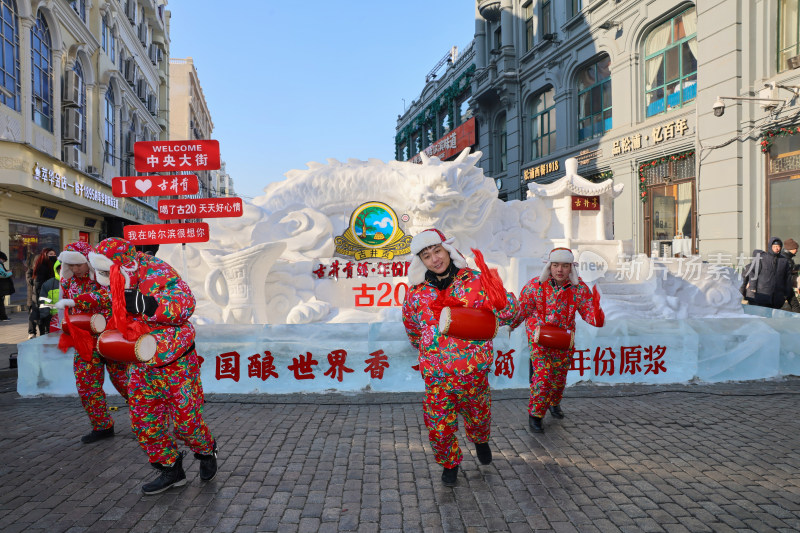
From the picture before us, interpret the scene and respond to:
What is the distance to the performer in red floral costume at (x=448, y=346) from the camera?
8.73 feet

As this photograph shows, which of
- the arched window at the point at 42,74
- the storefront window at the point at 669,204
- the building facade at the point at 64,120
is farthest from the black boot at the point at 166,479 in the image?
the arched window at the point at 42,74

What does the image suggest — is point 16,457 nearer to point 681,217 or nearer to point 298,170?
point 298,170

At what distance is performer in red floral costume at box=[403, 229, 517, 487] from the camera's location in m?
2.66

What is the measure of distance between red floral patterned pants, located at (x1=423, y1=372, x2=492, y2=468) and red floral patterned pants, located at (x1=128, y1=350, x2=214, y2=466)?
1.25 metres

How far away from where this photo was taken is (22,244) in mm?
11180

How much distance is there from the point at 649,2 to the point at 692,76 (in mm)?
2278

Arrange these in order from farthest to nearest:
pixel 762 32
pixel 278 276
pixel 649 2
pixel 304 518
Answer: pixel 649 2 → pixel 762 32 → pixel 278 276 → pixel 304 518

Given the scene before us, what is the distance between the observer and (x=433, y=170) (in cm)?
675

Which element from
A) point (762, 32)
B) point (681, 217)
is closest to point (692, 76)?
point (762, 32)

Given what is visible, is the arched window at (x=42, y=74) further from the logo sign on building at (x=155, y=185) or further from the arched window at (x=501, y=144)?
the arched window at (x=501, y=144)

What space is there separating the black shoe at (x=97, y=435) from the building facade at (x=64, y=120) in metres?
7.56

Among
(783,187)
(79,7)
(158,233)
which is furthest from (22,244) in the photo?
(783,187)

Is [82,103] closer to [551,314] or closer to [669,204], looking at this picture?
[551,314]

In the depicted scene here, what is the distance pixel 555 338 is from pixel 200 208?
13.1 feet
